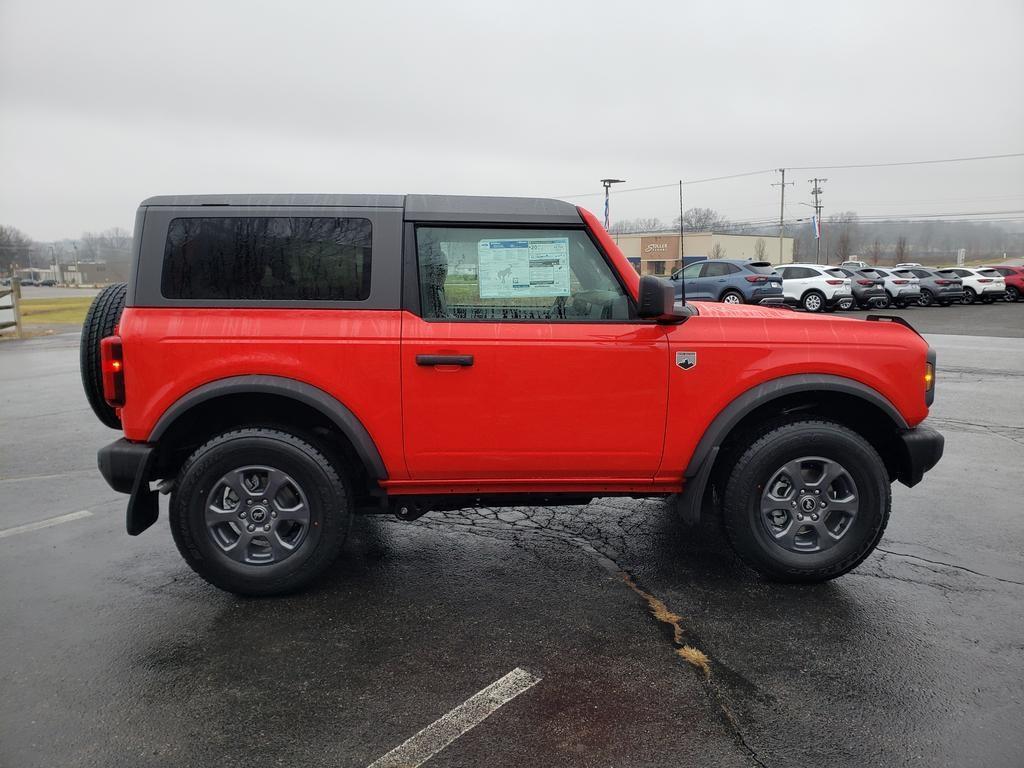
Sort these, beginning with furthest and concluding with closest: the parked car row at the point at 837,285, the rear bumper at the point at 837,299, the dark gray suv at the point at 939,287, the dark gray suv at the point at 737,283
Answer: the dark gray suv at the point at 939,287
the rear bumper at the point at 837,299
the parked car row at the point at 837,285
the dark gray suv at the point at 737,283

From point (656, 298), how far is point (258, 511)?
2204 mm

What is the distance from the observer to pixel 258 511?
3504 mm

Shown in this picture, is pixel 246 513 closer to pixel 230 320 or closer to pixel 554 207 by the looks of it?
pixel 230 320

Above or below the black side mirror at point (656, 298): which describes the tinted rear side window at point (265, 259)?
above

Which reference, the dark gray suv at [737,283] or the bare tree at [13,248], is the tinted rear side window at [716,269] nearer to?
the dark gray suv at [737,283]

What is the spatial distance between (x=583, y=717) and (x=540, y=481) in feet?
4.12

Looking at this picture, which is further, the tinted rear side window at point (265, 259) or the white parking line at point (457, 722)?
the tinted rear side window at point (265, 259)

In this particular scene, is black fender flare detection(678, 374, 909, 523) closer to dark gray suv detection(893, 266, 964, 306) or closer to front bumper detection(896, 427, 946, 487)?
front bumper detection(896, 427, 946, 487)

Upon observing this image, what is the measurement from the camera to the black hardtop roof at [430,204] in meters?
3.49

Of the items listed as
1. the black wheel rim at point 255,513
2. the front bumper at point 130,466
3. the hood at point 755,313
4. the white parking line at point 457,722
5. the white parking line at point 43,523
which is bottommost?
the white parking line at point 457,722

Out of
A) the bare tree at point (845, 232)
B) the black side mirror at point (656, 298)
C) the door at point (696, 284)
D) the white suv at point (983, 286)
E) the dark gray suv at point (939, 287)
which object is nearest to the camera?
the black side mirror at point (656, 298)

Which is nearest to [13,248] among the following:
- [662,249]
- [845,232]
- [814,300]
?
[662,249]

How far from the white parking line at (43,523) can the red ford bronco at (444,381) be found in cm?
160

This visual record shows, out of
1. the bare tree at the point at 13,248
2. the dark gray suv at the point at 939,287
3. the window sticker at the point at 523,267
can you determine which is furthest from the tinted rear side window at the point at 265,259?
the bare tree at the point at 13,248
